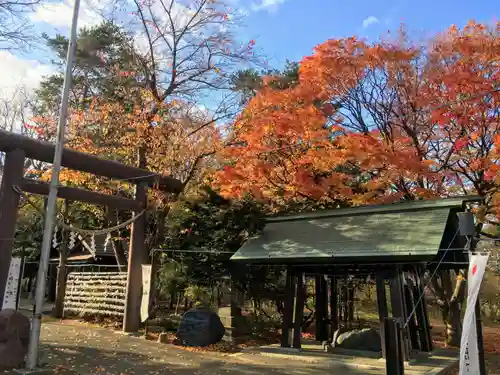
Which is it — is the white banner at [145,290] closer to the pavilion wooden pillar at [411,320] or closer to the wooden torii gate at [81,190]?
the wooden torii gate at [81,190]

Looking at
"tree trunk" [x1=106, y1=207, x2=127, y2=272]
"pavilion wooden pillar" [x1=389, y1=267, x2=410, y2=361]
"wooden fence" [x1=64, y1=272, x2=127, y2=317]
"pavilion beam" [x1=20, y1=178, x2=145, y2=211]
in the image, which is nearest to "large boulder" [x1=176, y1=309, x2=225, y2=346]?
"wooden fence" [x1=64, y1=272, x2=127, y2=317]

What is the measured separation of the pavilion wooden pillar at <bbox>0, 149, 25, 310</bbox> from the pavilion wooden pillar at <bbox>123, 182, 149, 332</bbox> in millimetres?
3927

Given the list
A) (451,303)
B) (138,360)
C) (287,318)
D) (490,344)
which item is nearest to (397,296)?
(287,318)

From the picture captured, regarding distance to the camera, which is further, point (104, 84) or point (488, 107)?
point (104, 84)

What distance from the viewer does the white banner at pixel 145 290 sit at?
12172 mm

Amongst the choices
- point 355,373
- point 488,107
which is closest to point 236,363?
point 355,373

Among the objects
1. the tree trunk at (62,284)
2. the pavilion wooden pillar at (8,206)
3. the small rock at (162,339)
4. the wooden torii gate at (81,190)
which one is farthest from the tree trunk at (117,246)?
the pavilion wooden pillar at (8,206)

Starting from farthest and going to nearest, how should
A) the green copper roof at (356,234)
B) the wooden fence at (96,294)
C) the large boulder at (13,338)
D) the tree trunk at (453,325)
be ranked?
the wooden fence at (96,294) < the tree trunk at (453,325) < the green copper roof at (356,234) < the large boulder at (13,338)

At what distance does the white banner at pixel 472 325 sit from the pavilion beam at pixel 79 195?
910 centimetres

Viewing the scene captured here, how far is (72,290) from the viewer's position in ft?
55.7

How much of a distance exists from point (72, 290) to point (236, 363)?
1011 cm

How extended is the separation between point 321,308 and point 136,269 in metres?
5.91

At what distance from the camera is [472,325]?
22.0 ft

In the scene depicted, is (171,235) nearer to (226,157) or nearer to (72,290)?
(226,157)
